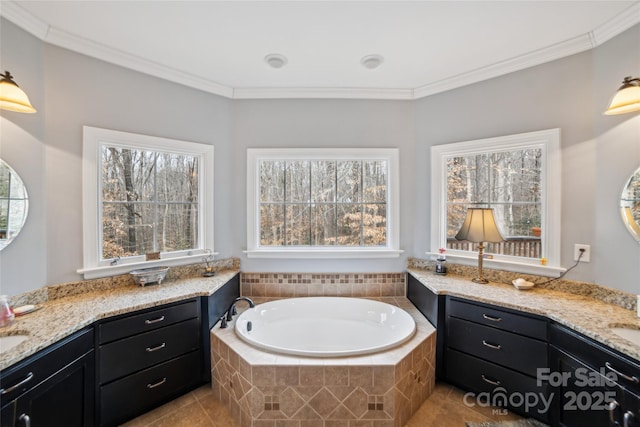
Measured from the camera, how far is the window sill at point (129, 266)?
1.98 metres

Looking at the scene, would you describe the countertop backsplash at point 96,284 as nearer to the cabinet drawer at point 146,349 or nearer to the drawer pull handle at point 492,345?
the cabinet drawer at point 146,349

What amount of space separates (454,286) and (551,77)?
186 centimetres

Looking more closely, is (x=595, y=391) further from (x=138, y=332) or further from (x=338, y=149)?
(x=138, y=332)

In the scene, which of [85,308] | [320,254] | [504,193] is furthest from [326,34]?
[85,308]

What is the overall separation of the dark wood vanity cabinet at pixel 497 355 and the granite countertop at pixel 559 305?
0.06 m

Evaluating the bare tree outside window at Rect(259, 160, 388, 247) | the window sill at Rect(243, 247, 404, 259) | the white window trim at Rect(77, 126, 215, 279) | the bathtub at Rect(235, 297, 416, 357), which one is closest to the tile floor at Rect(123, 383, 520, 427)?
the bathtub at Rect(235, 297, 416, 357)

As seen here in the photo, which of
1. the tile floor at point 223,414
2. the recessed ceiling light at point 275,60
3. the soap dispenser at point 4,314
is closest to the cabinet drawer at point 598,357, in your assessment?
the tile floor at point 223,414

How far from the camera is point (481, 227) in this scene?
6.93ft

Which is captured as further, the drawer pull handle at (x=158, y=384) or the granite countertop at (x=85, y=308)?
the drawer pull handle at (x=158, y=384)

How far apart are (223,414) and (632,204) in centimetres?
313

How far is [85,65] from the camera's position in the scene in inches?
77.4

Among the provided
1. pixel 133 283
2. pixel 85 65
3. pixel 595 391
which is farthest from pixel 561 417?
pixel 85 65

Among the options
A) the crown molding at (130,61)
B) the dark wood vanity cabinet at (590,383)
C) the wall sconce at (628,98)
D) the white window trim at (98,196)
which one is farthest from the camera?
the white window trim at (98,196)

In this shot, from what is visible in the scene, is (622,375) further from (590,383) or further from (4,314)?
(4,314)
